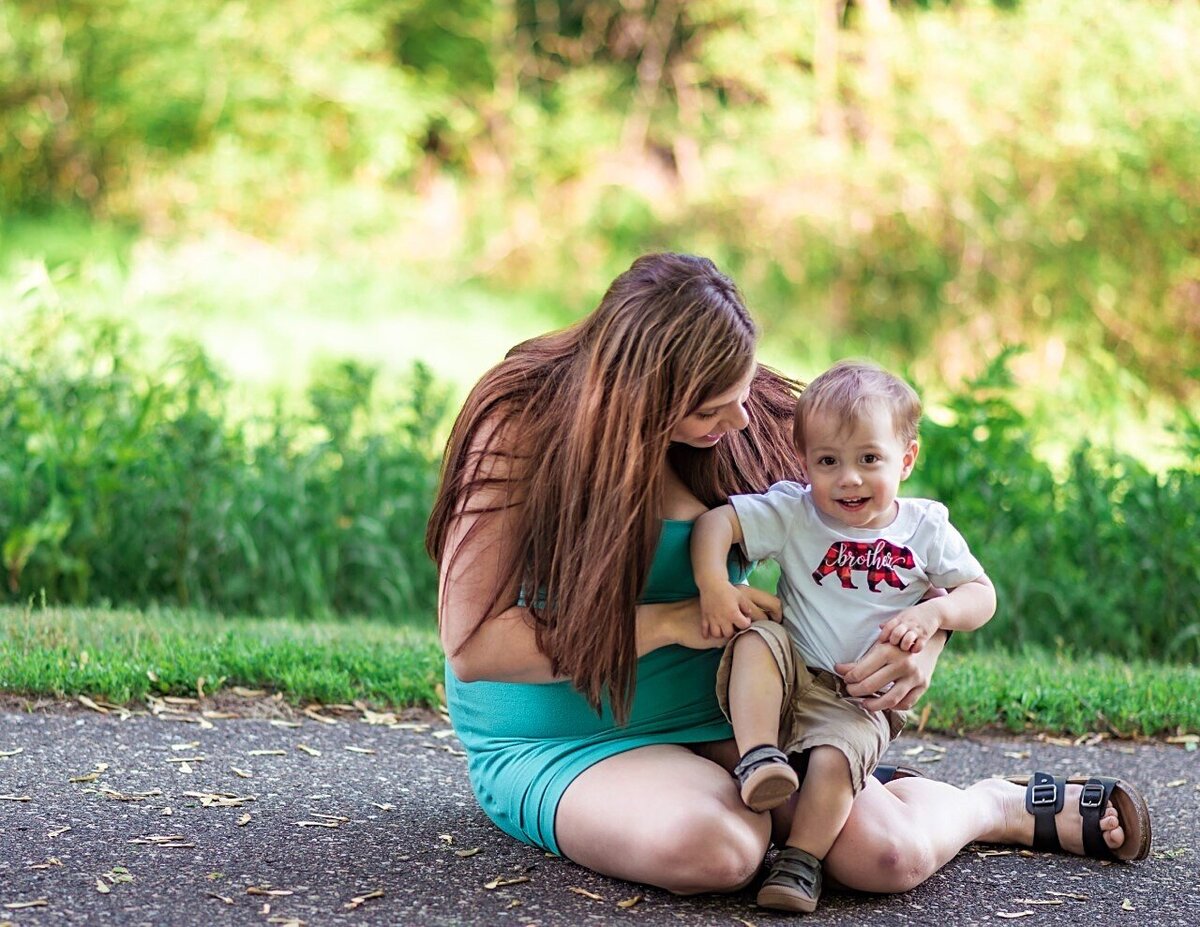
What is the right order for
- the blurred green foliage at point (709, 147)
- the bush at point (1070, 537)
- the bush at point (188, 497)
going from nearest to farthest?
the bush at point (188, 497), the bush at point (1070, 537), the blurred green foliage at point (709, 147)

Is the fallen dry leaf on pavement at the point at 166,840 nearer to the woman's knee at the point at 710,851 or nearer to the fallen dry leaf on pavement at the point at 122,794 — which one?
the fallen dry leaf on pavement at the point at 122,794

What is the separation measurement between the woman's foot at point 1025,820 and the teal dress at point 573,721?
1.87 feet

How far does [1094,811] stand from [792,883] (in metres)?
0.77

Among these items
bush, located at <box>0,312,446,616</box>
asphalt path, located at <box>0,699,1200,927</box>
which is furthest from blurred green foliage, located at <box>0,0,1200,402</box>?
asphalt path, located at <box>0,699,1200,927</box>

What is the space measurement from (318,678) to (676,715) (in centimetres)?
134

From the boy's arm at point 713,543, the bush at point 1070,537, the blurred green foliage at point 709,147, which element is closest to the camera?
the boy's arm at point 713,543

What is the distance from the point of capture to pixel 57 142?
42.9 feet

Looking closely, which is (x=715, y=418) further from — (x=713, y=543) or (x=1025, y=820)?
(x=1025, y=820)

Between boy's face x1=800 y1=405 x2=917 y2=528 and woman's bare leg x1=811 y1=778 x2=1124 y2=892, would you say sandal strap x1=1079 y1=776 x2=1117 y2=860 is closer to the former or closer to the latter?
woman's bare leg x1=811 y1=778 x2=1124 y2=892

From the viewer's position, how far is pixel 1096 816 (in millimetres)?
2902

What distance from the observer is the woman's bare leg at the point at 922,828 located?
2594 mm

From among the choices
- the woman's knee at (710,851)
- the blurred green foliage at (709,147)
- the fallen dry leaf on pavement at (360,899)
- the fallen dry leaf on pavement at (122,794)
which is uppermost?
the blurred green foliage at (709,147)

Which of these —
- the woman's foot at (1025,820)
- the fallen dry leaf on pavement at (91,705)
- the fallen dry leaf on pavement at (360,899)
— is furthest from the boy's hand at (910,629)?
the fallen dry leaf on pavement at (91,705)

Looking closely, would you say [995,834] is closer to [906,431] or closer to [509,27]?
[906,431]
